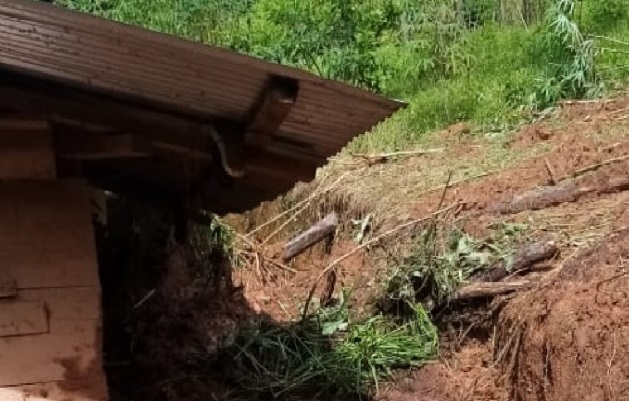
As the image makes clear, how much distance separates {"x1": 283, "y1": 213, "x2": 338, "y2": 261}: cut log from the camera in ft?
31.0

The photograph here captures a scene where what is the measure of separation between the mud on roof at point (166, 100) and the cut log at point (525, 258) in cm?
179

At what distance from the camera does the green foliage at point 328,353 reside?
652 centimetres

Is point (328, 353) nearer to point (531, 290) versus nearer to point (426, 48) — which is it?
point (531, 290)

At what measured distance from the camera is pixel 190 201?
689 cm

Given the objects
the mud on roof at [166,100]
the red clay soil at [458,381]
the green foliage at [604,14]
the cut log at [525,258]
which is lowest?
the red clay soil at [458,381]

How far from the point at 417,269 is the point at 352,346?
81 centimetres

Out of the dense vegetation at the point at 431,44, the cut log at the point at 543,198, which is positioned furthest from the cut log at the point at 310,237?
the cut log at the point at 543,198

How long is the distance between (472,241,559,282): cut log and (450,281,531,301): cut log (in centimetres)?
12

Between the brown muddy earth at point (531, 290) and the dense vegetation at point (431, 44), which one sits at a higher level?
the dense vegetation at point (431, 44)

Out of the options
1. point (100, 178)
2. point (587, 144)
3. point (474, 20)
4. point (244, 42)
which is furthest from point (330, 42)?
point (100, 178)

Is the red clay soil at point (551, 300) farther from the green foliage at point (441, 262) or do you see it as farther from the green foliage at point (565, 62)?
the green foliage at point (565, 62)

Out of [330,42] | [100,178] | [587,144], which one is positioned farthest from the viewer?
[330,42]

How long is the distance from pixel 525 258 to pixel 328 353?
1353mm

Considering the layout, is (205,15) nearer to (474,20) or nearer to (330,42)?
(330,42)
